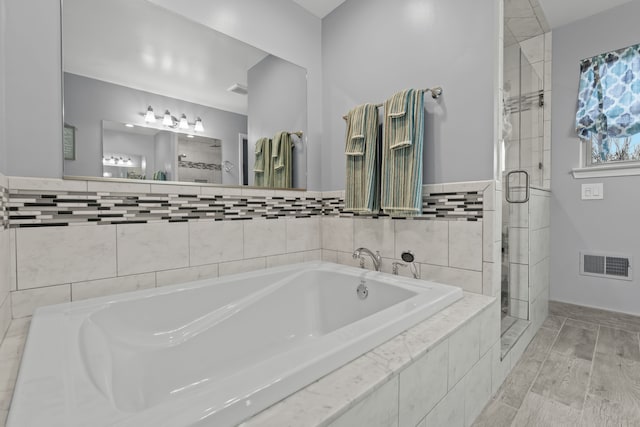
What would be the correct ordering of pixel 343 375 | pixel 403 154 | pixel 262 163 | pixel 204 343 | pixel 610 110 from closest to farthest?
pixel 343 375
pixel 204 343
pixel 403 154
pixel 262 163
pixel 610 110

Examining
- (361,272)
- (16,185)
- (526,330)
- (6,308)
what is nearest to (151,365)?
(6,308)

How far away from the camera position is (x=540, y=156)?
8.62 ft

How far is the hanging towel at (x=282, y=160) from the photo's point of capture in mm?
2029

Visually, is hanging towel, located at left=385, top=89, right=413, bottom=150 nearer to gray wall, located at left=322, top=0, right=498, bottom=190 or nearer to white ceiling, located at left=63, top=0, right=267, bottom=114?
gray wall, located at left=322, top=0, right=498, bottom=190

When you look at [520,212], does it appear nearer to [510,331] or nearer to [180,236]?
[510,331]

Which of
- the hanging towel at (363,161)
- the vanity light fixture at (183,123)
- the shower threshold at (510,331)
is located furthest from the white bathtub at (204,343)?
the vanity light fixture at (183,123)

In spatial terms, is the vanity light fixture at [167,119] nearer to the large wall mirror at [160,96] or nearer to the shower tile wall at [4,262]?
the large wall mirror at [160,96]

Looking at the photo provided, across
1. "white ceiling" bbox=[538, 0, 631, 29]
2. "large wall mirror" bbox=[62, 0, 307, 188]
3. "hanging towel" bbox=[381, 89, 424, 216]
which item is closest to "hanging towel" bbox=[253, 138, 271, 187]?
"large wall mirror" bbox=[62, 0, 307, 188]

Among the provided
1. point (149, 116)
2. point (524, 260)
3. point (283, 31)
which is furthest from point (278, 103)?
point (524, 260)

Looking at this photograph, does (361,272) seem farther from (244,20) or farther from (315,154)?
(244,20)

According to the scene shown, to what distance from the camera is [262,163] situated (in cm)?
195

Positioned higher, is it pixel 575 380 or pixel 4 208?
pixel 4 208

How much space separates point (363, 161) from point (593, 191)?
6.79 ft

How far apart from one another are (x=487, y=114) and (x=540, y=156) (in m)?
1.64
